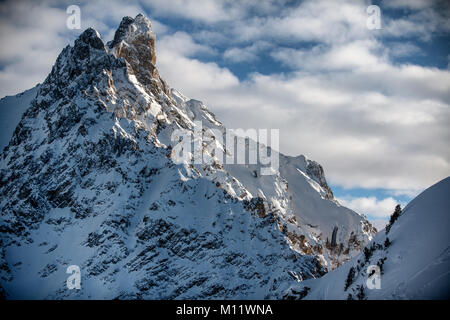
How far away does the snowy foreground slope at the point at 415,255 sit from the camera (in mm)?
61688

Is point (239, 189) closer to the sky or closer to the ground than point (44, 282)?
closer to the sky

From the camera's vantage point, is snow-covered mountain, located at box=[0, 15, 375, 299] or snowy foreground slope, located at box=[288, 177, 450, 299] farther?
snow-covered mountain, located at box=[0, 15, 375, 299]

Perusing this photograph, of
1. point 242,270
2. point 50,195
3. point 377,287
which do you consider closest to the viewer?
point 377,287

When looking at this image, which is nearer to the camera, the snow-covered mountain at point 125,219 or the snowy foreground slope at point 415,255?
the snowy foreground slope at point 415,255

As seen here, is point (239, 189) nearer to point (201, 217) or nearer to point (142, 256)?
point (201, 217)

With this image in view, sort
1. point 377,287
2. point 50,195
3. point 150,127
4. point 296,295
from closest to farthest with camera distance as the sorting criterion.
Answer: point 377,287
point 296,295
point 50,195
point 150,127

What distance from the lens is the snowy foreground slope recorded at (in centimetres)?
6169

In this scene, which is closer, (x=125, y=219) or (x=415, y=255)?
(x=415, y=255)

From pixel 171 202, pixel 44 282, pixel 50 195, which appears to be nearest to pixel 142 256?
pixel 171 202

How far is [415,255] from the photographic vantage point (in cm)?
6862

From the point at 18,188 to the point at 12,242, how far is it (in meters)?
24.0

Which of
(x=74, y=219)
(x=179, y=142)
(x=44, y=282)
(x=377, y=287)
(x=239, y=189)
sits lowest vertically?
(x=44, y=282)

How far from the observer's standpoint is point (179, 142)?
648 feet

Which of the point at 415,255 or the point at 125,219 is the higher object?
the point at 125,219
